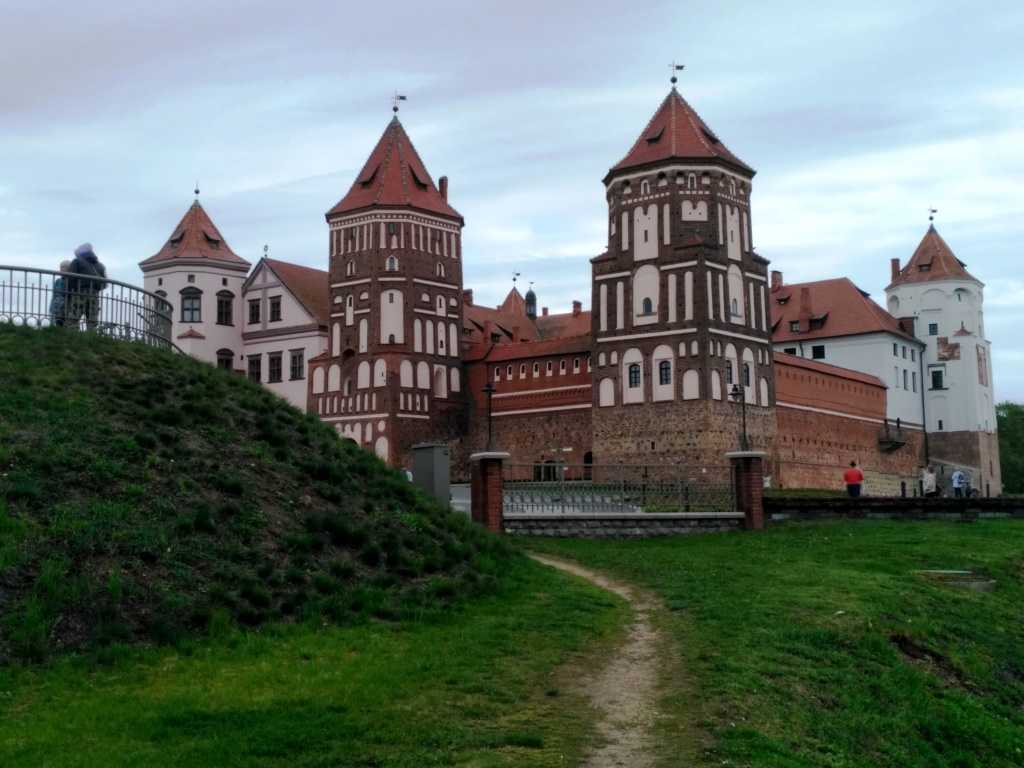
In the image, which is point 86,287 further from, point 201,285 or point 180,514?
point 201,285

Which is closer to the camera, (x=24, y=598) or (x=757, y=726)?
(x=757, y=726)

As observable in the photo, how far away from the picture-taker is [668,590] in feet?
57.0

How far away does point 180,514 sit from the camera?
14.4 meters

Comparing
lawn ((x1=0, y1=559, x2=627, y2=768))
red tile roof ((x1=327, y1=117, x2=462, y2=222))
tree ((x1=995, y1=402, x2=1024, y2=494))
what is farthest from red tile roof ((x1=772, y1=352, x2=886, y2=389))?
lawn ((x1=0, y1=559, x2=627, y2=768))

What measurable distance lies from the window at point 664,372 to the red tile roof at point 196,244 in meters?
26.7

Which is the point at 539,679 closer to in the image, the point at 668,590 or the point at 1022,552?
the point at 668,590

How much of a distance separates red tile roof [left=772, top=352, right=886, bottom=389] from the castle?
190 mm

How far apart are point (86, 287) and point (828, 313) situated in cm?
6400

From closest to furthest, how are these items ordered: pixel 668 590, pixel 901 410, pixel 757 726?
pixel 757 726 → pixel 668 590 → pixel 901 410

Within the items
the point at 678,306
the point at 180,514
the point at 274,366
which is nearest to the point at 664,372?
the point at 678,306

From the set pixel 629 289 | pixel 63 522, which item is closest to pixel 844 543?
pixel 63 522

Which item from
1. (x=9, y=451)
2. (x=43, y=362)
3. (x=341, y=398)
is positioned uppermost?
(x=341, y=398)

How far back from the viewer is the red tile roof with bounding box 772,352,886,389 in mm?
61688

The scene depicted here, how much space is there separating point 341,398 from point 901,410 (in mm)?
35503
